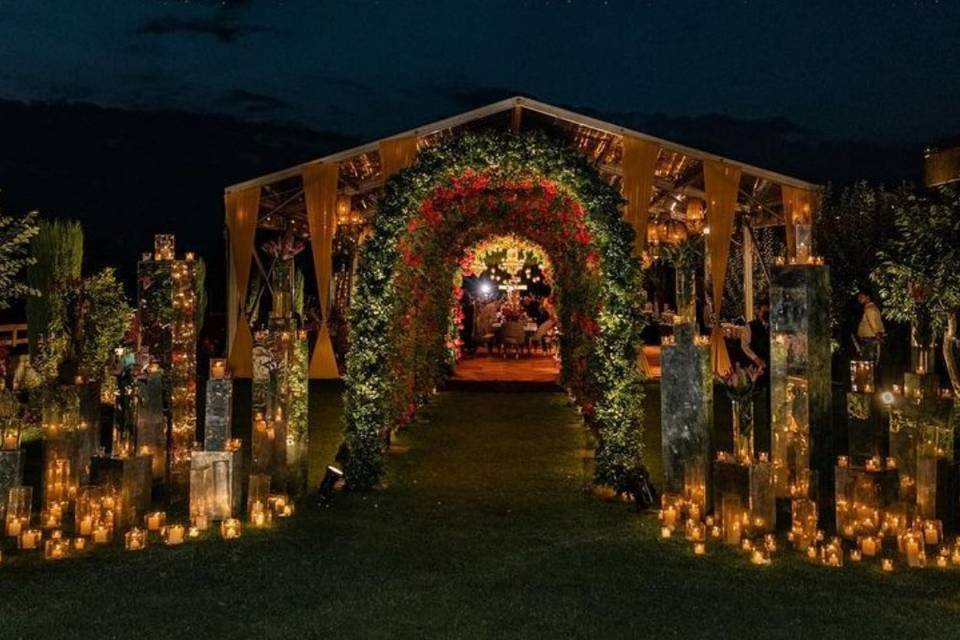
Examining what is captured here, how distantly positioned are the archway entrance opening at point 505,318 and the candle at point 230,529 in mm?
7088

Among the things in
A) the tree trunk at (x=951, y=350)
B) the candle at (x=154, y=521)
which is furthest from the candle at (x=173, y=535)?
the tree trunk at (x=951, y=350)

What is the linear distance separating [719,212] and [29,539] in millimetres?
10281

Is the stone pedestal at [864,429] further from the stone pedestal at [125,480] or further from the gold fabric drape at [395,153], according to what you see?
the gold fabric drape at [395,153]

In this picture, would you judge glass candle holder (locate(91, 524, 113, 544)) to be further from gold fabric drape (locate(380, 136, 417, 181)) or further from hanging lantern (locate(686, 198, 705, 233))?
hanging lantern (locate(686, 198, 705, 233))

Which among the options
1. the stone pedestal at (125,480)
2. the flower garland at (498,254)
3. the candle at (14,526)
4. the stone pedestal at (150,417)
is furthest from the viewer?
the flower garland at (498,254)

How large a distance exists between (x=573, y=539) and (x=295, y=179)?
1023cm

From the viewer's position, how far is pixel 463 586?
419 cm

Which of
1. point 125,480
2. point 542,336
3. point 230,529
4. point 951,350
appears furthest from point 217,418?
point 542,336

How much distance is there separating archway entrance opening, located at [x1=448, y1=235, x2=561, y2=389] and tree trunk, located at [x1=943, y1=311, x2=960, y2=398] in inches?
254

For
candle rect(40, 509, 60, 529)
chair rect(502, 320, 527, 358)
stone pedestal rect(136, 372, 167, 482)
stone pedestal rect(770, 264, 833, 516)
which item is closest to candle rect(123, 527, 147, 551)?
candle rect(40, 509, 60, 529)

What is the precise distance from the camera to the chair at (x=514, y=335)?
16219 mm

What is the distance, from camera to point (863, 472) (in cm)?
498

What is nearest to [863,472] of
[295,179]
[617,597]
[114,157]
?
[617,597]

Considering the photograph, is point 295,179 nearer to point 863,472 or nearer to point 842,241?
point 842,241
